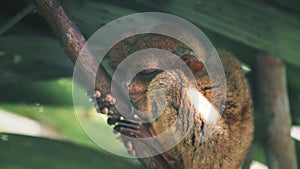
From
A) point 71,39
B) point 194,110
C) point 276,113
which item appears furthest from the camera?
point 276,113

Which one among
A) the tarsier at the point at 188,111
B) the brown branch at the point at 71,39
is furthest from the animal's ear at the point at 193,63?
the brown branch at the point at 71,39

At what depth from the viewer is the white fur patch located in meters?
1.67

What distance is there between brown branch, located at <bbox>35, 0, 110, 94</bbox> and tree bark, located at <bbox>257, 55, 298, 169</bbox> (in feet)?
2.59

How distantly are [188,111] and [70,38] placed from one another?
51 cm

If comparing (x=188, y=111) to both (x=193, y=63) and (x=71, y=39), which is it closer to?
(x=193, y=63)

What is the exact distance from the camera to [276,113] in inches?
75.4

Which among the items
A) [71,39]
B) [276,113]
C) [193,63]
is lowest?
[276,113]

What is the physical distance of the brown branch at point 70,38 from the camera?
51.0 inches

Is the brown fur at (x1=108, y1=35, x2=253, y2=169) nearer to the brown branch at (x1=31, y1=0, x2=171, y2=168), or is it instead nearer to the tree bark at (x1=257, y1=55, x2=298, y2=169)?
the tree bark at (x1=257, y1=55, x2=298, y2=169)

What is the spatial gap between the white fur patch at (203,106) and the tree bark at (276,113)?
0.98 feet

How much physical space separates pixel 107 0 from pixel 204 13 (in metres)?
0.31

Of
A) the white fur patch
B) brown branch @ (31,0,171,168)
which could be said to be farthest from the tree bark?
brown branch @ (31,0,171,168)

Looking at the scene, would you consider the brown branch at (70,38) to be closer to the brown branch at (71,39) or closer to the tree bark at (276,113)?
the brown branch at (71,39)

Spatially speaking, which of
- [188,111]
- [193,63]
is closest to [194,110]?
[188,111]
